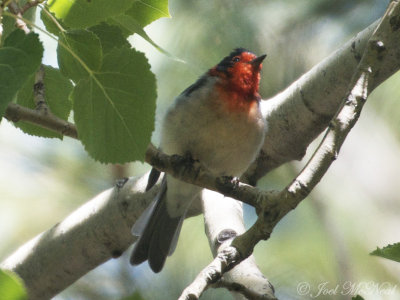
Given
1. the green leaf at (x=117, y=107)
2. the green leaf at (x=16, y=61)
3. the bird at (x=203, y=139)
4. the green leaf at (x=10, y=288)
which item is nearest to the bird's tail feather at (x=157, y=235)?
the bird at (x=203, y=139)

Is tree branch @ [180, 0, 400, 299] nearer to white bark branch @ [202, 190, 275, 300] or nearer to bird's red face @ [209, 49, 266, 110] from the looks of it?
white bark branch @ [202, 190, 275, 300]

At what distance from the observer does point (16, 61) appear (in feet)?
5.31

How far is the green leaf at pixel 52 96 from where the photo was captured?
7.33 feet

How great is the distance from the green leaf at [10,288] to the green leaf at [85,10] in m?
1.00

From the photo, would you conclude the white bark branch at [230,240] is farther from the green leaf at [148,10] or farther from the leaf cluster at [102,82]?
the green leaf at [148,10]

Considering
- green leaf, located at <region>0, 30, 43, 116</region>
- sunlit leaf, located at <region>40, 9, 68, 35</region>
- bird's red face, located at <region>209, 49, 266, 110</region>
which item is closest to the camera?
green leaf, located at <region>0, 30, 43, 116</region>

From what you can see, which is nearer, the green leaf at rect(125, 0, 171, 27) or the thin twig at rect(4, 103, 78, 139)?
the thin twig at rect(4, 103, 78, 139)

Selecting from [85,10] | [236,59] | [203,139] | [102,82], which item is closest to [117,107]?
[102,82]

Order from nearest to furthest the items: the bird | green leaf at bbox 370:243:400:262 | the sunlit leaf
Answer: green leaf at bbox 370:243:400:262 < the sunlit leaf < the bird

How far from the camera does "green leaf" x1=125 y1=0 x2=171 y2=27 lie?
2.10 m

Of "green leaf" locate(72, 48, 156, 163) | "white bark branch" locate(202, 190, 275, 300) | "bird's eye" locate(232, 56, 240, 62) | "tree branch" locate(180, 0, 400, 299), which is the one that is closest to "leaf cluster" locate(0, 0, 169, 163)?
"green leaf" locate(72, 48, 156, 163)

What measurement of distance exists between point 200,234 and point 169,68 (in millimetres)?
1250

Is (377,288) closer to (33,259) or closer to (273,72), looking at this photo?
(273,72)

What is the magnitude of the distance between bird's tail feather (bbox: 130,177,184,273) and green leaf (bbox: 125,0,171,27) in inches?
54.3
